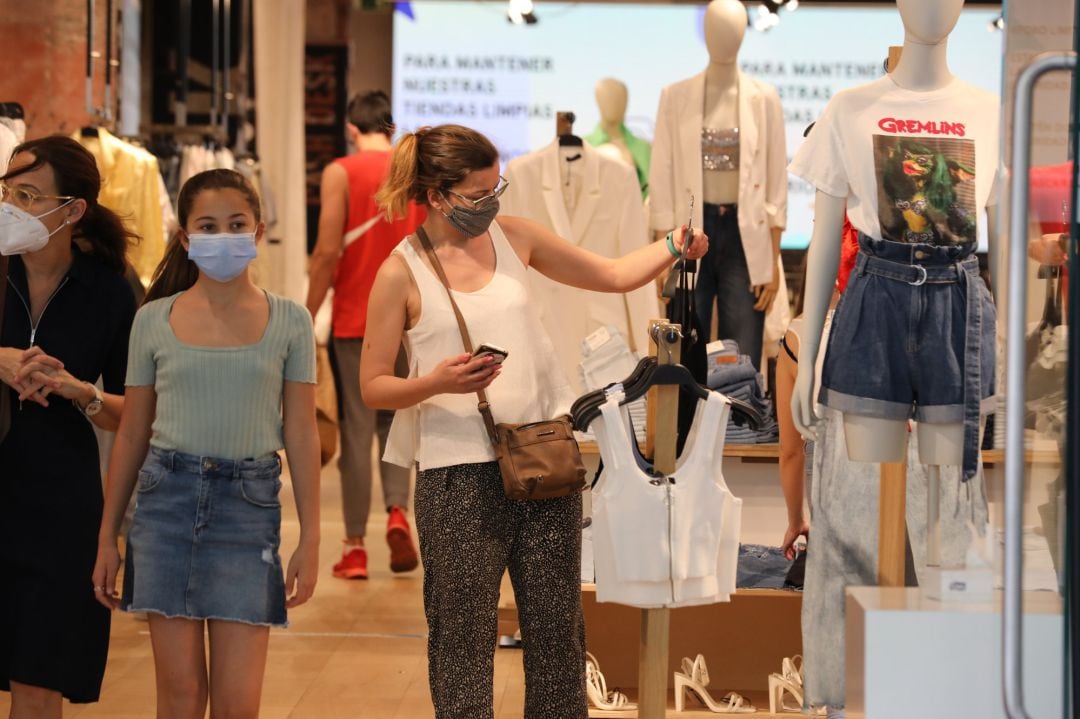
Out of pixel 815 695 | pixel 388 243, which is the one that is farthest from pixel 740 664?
pixel 388 243

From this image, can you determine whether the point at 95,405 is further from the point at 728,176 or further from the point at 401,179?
the point at 728,176

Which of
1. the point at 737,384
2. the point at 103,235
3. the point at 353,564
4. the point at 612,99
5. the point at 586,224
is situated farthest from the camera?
the point at 612,99

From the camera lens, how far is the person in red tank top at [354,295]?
659 cm

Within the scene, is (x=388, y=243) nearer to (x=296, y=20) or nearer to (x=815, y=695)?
(x=815, y=695)

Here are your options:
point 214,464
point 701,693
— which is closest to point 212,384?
point 214,464

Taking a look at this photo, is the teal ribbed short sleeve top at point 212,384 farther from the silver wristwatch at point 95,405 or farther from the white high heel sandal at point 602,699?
the white high heel sandal at point 602,699

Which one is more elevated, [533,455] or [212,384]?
[212,384]

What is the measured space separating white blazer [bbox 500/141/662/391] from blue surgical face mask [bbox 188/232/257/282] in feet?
10.1

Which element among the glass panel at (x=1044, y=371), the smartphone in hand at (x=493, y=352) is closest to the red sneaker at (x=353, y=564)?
the smartphone in hand at (x=493, y=352)

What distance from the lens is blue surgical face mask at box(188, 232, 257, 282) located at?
3.10 m

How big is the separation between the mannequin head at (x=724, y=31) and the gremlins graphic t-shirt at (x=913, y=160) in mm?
2968

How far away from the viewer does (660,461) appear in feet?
10.2

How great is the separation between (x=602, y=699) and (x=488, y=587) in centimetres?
118

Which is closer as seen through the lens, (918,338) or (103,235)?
(918,338)
